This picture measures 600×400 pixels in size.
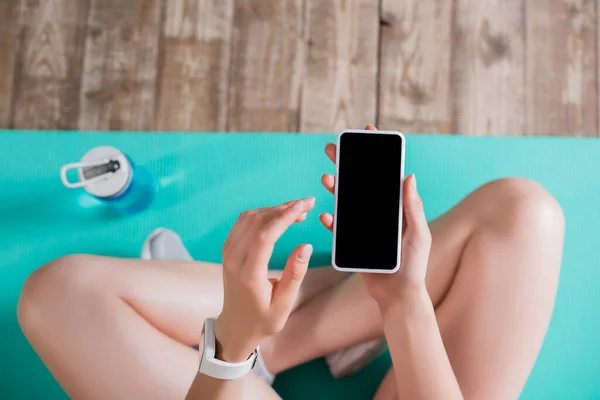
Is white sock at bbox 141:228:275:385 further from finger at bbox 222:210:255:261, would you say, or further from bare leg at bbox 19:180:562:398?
finger at bbox 222:210:255:261

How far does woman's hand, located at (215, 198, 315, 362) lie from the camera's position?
543 millimetres

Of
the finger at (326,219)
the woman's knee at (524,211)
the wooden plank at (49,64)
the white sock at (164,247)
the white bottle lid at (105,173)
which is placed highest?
the wooden plank at (49,64)

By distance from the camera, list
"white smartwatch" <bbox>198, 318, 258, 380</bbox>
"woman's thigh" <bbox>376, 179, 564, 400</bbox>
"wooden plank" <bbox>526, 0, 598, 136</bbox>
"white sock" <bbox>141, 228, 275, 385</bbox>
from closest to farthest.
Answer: "white smartwatch" <bbox>198, 318, 258, 380</bbox> < "woman's thigh" <bbox>376, 179, 564, 400</bbox> < "white sock" <bbox>141, 228, 275, 385</bbox> < "wooden plank" <bbox>526, 0, 598, 136</bbox>

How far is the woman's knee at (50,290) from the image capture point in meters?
0.77

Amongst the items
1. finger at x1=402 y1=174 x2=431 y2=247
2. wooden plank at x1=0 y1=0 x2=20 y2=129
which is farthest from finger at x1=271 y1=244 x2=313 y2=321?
wooden plank at x1=0 y1=0 x2=20 y2=129

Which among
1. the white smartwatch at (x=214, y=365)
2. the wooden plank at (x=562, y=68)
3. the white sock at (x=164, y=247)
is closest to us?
the white smartwatch at (x=214, y=365)

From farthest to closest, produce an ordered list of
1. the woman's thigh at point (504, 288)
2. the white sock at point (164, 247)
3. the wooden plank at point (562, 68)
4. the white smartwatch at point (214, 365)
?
the wooden plank at point (562, 68) → the white sock at point (164, 247) → the woman's thigh at point (504, 288) → the white smartwatch at point (214, 365)

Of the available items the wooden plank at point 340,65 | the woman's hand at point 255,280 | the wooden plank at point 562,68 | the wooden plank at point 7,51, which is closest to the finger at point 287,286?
the woman's hand at point 255,280

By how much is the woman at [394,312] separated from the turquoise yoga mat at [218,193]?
0.24 m

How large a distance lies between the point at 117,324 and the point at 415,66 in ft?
3.04

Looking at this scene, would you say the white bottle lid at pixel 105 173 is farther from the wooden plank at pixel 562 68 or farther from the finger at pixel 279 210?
the wooden plank at pixel 562 68

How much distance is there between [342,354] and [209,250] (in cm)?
Answer: 34

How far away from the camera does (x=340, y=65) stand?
4.36ft

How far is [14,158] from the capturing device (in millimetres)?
1143
